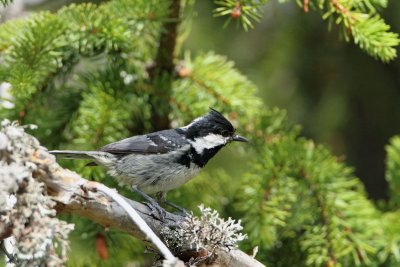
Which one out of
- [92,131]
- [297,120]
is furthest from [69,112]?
[297,120]

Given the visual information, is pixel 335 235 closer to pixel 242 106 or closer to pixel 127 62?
pixel 242 106

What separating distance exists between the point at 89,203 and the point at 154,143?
4.50 feet

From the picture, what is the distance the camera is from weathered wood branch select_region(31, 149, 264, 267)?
2.28 meters

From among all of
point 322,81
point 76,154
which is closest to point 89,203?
point 76,154

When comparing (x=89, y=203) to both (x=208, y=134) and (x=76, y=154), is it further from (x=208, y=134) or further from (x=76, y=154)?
(x=208, y=134)

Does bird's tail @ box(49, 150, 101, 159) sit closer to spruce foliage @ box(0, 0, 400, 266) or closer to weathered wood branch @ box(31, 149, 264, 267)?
spruce foliage @ box(0, 0, 400, 266)

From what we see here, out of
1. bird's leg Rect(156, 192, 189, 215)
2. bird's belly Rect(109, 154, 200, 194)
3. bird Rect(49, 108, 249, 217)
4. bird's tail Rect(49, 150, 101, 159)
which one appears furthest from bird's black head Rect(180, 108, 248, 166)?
bird's tail Rect(49, 150, 101, 159)

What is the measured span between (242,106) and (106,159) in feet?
2.74

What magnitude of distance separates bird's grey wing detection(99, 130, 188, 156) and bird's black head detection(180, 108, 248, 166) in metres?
0.07

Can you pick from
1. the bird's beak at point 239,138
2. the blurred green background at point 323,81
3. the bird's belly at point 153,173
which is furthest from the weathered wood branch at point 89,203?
the blurred green background at point 323,81

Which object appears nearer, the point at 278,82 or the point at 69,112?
the point at 69,112

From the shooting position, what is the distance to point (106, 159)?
3568 millimetres

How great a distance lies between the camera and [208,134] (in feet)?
12.6

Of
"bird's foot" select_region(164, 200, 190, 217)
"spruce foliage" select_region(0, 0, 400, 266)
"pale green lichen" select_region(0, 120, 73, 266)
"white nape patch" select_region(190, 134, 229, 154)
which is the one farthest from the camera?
"white nape patch" select_region(190, 134, 229, 154)
